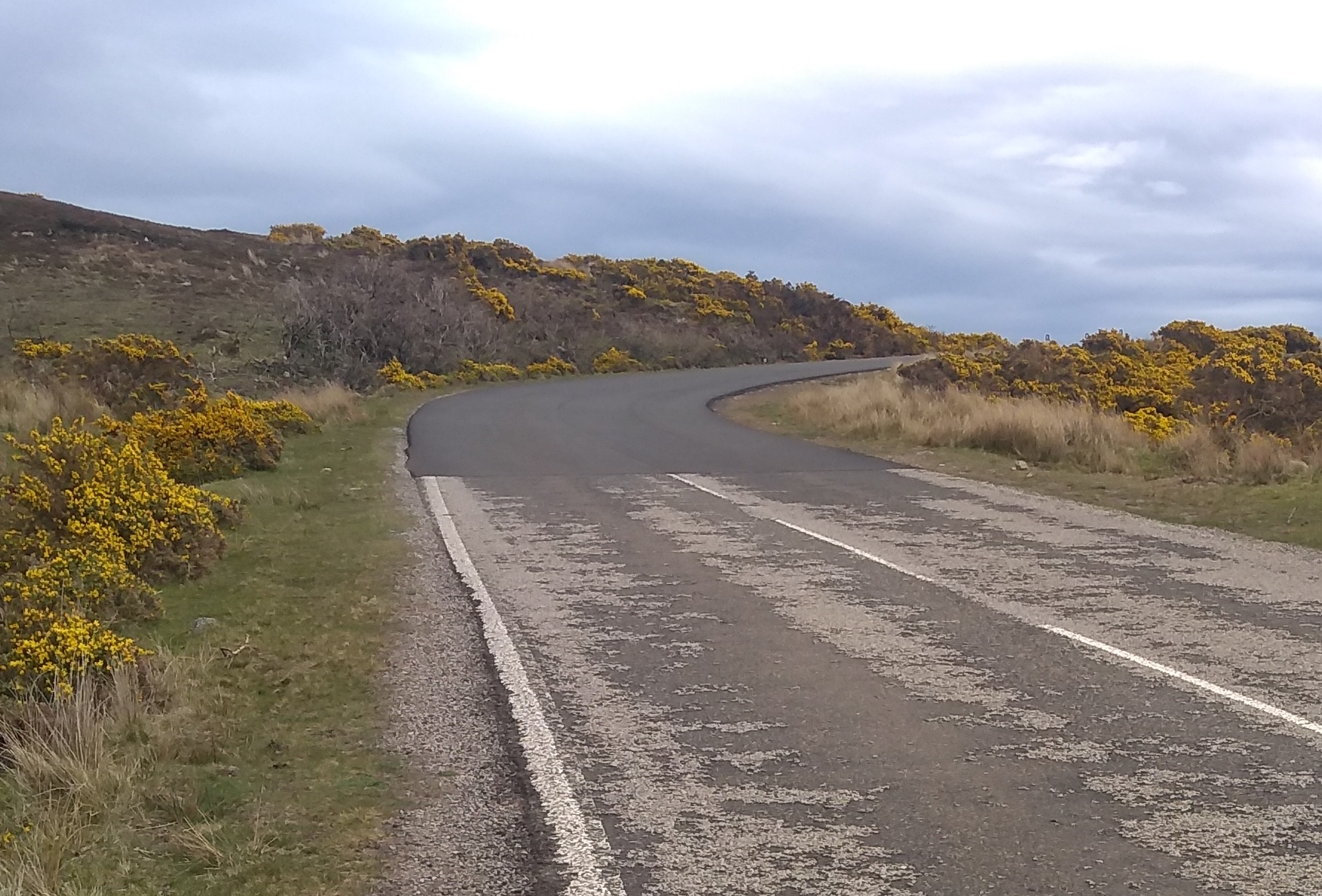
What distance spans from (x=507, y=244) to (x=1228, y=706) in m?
61.7

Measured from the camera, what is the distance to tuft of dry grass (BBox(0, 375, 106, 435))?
62.8 ft

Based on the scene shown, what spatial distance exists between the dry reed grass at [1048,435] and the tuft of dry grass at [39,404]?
1340cm

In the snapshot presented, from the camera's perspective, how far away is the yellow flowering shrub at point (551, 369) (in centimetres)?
4216

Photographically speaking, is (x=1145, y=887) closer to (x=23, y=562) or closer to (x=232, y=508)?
(x=23, y=562)

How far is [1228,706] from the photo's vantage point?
5.76 m

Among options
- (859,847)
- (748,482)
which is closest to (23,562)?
(859,847)

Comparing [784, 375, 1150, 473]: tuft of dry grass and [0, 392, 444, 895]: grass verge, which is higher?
[784, 375, 1150, 473]: tuft of dry grass

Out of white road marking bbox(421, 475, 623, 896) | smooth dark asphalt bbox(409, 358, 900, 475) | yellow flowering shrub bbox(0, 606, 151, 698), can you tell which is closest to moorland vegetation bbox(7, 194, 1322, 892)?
yellow flowering shrub bbox(0, 606, 151, 698)

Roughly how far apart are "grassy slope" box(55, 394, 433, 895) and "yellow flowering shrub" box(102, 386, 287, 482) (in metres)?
4.26

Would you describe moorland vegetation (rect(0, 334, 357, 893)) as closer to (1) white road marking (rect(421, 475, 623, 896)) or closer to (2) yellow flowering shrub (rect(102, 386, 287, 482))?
(2) yellow flowering shrub (rect(102, 386, 287, 482))

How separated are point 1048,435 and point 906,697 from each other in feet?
43.8

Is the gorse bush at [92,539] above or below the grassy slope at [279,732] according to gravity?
above

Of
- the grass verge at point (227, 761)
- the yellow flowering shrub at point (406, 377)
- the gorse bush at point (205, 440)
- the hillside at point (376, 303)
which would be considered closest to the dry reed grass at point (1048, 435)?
the gorse bush at point (205, 440)

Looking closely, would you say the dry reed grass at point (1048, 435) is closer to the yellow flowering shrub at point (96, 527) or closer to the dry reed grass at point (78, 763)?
the yellow flowering shrub at point (96, 527)
